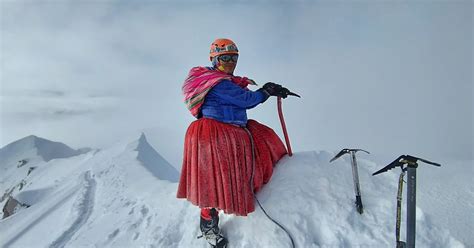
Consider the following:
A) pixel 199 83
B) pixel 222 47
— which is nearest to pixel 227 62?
pixel 222 47

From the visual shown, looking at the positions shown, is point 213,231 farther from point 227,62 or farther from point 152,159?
point 152,159

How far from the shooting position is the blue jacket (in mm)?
3055

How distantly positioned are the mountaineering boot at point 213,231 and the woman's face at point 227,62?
4.91ft

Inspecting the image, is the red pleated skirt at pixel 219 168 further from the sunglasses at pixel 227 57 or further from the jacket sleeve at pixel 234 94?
the sunglasses at pixel 227 57

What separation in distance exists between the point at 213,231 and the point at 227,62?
1773mm

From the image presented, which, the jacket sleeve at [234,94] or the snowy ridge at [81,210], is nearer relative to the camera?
the jacket sleeve at [234,94]

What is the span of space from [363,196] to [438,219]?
640mm

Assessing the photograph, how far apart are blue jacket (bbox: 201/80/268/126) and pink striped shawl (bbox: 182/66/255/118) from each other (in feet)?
0.19

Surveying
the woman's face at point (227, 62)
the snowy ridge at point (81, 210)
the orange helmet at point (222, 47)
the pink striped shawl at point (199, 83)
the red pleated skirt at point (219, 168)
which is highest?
the orange helmet at point (222, 47)

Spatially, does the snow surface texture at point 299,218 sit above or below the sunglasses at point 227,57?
below

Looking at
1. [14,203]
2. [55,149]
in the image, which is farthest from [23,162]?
[14,203]

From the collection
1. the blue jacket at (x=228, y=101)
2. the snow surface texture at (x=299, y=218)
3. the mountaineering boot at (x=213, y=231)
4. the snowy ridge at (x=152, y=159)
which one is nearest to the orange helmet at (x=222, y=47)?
the blue jacket at (x=228, y=101)

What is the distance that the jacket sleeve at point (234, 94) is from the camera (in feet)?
10.0

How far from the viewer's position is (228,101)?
10.2 ft
